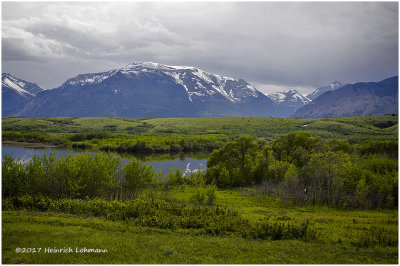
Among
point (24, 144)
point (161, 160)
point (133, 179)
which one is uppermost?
point (24, 144)

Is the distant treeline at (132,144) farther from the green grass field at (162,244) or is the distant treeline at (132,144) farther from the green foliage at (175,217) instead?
the green grass field at (162,244)

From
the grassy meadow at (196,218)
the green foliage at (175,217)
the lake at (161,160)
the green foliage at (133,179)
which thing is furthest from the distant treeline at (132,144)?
the green foliage at (175,217)

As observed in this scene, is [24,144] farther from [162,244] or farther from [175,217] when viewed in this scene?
[162,244]

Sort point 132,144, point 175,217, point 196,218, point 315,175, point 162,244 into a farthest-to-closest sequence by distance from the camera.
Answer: point 132,144
point 315,175
point 175,217
point 196,218
point 162,244

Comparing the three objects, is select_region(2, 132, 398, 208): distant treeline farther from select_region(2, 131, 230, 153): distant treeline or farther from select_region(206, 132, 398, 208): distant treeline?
select_region(2, 131, 230, 153): distant treeline

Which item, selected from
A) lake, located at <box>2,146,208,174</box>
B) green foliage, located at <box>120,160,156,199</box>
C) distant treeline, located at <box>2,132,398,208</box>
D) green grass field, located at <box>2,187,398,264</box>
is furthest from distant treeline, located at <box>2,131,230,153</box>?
green grass field, located at <box>2,187,398,264</box>

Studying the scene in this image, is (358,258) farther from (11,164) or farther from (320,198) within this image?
(11,164)

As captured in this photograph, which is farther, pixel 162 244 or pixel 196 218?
pixel 196 218

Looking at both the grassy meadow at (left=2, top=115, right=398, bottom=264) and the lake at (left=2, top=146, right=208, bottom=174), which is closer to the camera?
the grassy meadow at (left=2, top=115, right=398, bottom=264)

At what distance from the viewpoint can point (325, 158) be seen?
Answer: 165 ft

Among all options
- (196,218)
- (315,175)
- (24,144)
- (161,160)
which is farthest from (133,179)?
(24,144)

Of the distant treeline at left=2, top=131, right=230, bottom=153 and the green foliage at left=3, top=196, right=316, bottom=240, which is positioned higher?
the distant treeline at left=2, top=131, right=230, bottom=153

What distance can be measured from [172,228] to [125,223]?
5.18 meters

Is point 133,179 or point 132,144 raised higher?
point 132,144
